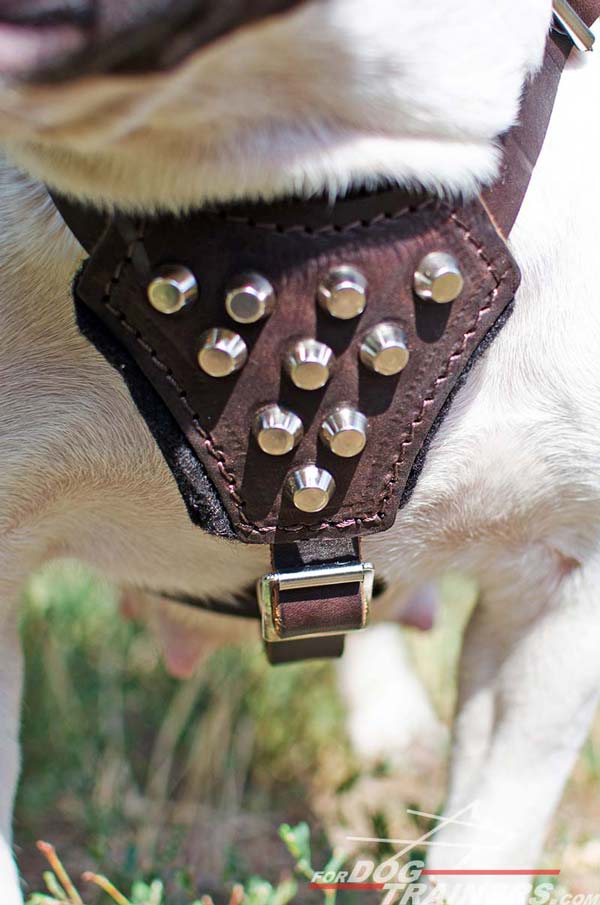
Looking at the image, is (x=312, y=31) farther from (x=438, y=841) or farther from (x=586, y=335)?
(x=438, y=841)

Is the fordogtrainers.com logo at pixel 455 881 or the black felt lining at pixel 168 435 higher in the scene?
the black felt lining at pixel 168 435

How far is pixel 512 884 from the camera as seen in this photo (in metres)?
1.14

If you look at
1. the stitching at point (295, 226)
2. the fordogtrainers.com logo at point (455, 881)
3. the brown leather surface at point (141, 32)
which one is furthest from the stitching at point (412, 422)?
the fordogtrainers.com logo at point (455, 881)

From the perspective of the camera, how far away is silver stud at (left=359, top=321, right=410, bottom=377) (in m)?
0.80

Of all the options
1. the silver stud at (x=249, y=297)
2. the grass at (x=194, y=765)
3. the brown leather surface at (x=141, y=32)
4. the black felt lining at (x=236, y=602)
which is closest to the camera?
the brown leather surface at (x=141, y=32)

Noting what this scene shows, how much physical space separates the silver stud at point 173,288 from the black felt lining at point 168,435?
5 cm

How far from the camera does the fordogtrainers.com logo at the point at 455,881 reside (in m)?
1.12

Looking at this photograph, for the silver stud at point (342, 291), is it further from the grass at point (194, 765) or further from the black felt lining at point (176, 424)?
the grass at point (194, 765)

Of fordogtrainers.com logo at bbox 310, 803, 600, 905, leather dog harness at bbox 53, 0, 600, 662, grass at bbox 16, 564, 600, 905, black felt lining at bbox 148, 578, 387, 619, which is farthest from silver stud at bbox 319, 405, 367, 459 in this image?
grass at bbox 16, 564, 600, 905

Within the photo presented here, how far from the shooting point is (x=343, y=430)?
2.70 feet

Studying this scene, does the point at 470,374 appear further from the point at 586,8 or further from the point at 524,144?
the point at 586,8

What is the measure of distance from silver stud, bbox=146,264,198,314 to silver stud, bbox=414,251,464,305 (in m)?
0.15

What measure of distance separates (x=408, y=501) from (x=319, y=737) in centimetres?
103

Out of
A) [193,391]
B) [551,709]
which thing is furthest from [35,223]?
[551,709]
